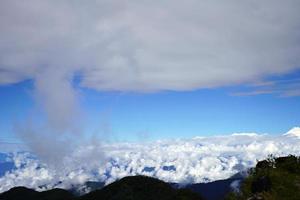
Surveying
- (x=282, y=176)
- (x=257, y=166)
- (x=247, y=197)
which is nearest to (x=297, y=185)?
(x=282, y=176)

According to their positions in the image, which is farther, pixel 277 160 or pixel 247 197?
pixel 277 160

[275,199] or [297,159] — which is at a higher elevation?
[297,159]

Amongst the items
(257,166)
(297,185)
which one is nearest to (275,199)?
(297,185)

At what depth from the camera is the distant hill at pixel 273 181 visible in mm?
43062

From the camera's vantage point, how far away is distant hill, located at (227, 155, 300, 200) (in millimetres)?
43062

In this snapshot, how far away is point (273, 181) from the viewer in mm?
46344

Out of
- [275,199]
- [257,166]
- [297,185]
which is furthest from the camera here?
[257,166]

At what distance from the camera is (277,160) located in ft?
184

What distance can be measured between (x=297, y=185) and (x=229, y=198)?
7659 mm

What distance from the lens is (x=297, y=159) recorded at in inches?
2136

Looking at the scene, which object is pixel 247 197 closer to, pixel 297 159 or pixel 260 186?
pixel 260 186

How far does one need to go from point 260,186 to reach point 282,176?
9.13ft

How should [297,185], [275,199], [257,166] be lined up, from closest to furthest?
[275,199] → [297,185] → [257,166]

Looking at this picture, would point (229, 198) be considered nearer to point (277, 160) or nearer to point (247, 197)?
point (247, 197)
